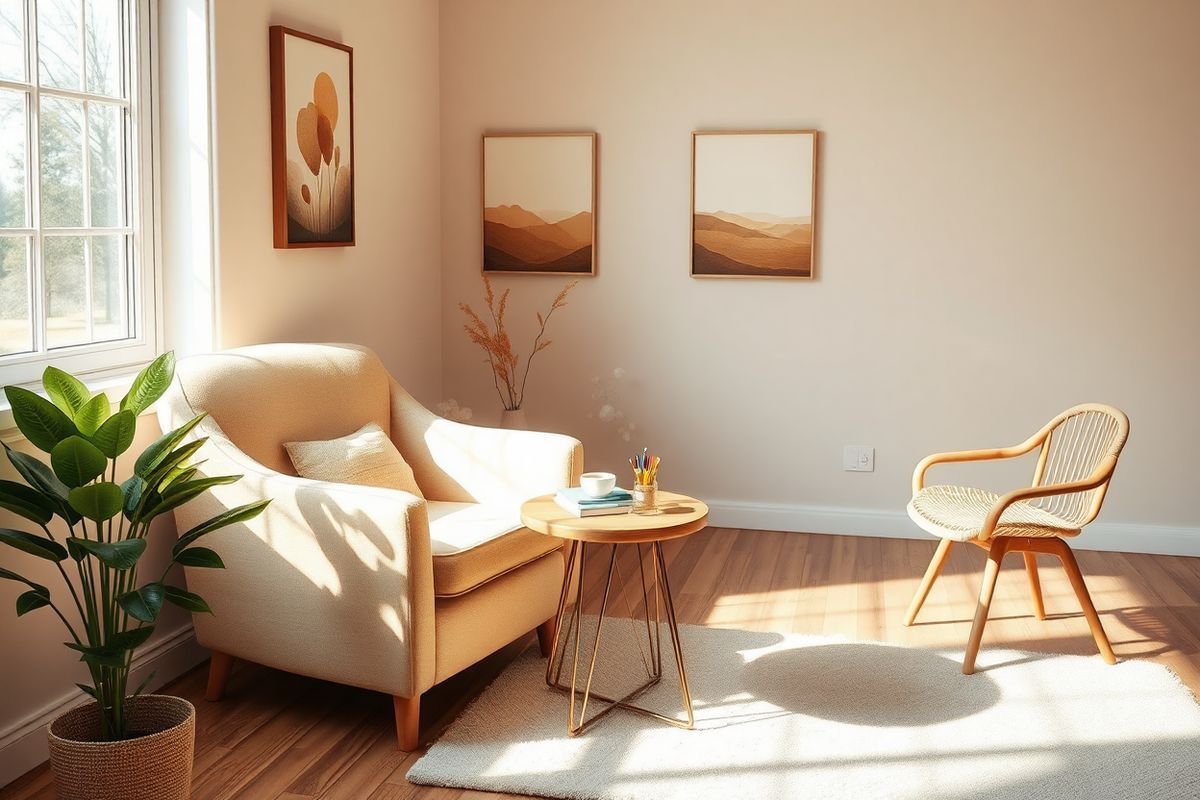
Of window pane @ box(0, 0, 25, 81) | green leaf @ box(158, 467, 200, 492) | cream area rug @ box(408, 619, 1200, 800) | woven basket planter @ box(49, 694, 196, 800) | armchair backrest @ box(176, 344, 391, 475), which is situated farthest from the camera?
armchair backrest @ box(176, 344, 391, 475)

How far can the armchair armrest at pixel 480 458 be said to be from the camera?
342 cm

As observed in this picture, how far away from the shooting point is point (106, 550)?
2.18 meters

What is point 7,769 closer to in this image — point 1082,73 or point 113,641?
point 113,641

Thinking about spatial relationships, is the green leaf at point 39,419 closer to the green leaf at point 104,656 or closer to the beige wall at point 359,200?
the green leaf at point 104,656

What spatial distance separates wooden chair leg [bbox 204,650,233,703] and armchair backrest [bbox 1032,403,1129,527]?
2388 millimetres

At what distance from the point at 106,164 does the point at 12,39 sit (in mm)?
441

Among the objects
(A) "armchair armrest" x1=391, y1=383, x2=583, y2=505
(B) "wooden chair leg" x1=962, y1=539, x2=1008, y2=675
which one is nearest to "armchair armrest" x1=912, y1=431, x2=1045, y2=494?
(B) "wooden chair leg" x1=962, y1=539, x2=1008, y2=675

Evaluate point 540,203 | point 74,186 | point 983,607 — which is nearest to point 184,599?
point 74,186

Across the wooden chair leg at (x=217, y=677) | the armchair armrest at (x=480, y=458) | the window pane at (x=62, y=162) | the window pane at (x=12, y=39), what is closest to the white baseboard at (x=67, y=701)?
the wooden chair leg at (x=217, y=677)

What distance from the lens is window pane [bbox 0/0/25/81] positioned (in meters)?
2.77

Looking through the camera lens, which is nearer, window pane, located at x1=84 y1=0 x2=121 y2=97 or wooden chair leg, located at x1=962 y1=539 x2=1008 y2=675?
window pane, located at x1=84 y1=0 x2=121 y2=97

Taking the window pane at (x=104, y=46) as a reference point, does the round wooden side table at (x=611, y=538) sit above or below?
below

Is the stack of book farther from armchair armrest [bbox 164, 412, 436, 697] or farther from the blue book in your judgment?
armchair armrest [bbox 164, 412, 436, 697]

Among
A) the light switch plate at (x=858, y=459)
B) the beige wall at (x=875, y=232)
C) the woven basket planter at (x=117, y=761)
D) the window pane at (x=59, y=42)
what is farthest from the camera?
the light switch plate at (x=858, y=459)
